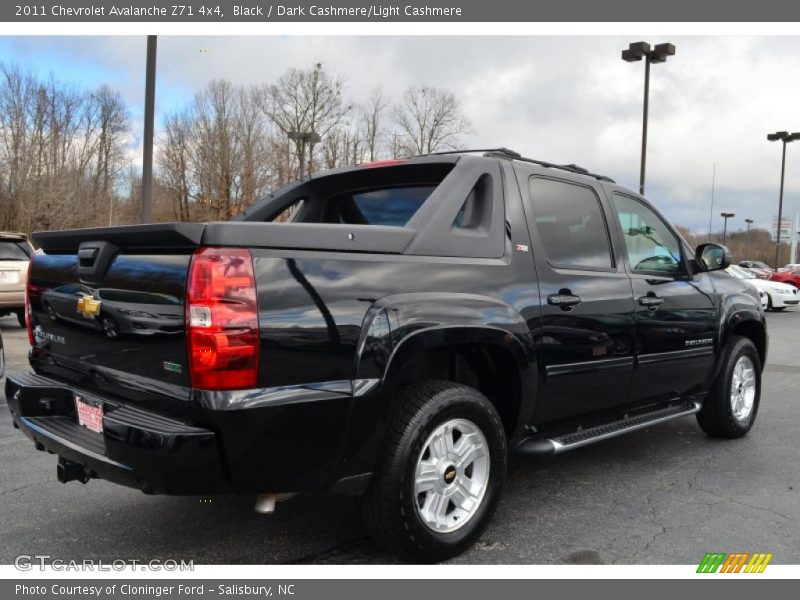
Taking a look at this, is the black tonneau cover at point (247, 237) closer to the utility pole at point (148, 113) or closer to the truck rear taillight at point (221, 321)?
the truck rear taillight at point (221, 321)

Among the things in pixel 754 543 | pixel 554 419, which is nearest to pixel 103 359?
pixel 554 419

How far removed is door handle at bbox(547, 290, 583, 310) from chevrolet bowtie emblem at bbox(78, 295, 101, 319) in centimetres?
213

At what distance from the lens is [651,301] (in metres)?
4.22

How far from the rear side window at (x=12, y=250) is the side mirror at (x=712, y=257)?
35.5 ft

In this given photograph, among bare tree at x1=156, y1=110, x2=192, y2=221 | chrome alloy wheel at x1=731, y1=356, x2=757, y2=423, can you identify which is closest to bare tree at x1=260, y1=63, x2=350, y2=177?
bare tree at x1=156, y1=110, x2=192, y2=221

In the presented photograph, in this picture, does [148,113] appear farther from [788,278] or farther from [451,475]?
[788,278]

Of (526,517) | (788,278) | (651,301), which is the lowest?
(526,517)

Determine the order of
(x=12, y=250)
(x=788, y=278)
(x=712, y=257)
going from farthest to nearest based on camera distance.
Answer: (x=788, y=278), (x=12, y=250), (x=712, y=257)

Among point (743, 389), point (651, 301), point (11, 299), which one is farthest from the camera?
point (11, 299)

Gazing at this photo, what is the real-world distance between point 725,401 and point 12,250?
438 inches

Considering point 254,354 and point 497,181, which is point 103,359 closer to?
point 254,354

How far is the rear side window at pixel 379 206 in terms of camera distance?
384 cm

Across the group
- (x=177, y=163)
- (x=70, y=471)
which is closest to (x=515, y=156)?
(x=70, y=471)

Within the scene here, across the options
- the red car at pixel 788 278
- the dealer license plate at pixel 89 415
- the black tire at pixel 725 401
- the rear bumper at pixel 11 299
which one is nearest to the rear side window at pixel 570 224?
the black tire at pixel 725 401
